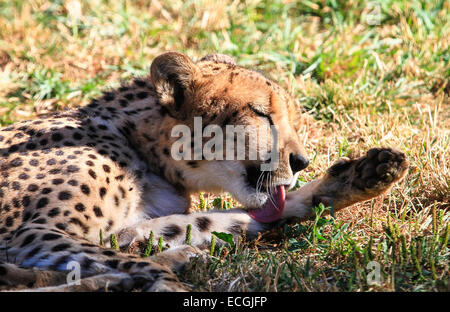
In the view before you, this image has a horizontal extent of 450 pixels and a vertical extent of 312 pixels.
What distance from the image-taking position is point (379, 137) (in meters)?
4.13

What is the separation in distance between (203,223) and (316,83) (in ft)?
6.83

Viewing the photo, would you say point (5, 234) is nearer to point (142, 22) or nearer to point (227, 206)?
point (227, 206)

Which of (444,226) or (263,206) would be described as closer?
(444,226)

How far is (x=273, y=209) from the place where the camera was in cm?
317

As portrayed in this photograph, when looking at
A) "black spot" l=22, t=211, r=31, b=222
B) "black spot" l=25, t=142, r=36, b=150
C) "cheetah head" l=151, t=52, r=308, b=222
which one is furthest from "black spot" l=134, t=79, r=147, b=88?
"black spot" l=22, t=211, r=31, b=222

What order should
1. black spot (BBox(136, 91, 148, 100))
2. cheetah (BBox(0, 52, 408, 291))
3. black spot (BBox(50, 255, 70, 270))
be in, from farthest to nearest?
black spot (BBox(136, 91, 148, 100)) < cheetah (BBox(0, 52, 408, 291)) < black spot (BBox(50, 255, 70, 270))

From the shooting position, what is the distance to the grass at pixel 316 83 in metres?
2.60

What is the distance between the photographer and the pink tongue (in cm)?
315

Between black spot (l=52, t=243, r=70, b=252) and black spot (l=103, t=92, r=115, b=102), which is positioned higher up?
black spot (l=103, t=92, r=115, b=102)

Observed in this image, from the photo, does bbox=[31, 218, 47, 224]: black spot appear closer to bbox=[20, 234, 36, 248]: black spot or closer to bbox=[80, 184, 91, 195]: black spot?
bbox=[20, 234, 36, 248]: black spot

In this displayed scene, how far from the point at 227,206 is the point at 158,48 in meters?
Answer: 2.38

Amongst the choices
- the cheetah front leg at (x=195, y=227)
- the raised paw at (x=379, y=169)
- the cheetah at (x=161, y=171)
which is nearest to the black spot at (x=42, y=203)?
the cheetah at (x=161, y=171)

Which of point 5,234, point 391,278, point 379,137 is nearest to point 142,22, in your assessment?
point 379,137

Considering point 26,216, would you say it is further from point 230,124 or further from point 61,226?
point 230,124
